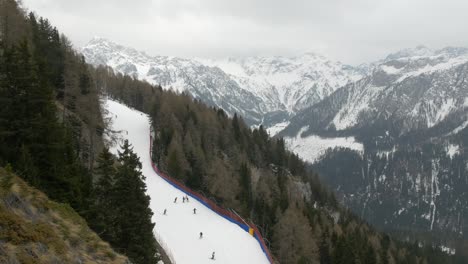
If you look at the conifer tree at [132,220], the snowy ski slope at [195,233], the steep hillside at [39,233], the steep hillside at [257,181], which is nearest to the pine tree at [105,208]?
the conifer tree at [132,220]

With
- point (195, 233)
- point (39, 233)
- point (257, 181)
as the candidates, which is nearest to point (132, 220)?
point (39, 233)

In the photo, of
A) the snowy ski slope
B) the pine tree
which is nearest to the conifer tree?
the pine tree

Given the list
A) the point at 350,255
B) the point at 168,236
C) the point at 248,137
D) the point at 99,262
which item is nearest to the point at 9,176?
the point at 99,262

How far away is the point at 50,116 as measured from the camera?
27.1m

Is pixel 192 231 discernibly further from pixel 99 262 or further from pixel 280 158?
pixel 280 158

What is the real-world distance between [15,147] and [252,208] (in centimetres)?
5659

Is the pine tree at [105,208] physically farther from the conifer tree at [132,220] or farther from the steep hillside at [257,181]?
the steep hillside at [257,181]

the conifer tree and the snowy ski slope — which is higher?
the conifer tree

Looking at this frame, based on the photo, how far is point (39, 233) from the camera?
1274 centimetres

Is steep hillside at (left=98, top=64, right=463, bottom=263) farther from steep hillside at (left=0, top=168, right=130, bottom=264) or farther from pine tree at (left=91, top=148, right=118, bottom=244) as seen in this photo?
steep hillside at (left=0, top=168, right=130, bottom=264)

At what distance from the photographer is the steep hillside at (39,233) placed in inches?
454

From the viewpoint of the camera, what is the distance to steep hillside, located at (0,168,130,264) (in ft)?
37.8

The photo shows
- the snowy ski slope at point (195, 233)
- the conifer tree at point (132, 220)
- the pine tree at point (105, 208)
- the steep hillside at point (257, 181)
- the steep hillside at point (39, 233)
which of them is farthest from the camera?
the steep hillside at point (257, 181)

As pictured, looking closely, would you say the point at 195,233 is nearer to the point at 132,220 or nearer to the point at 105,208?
the point at 132,220
